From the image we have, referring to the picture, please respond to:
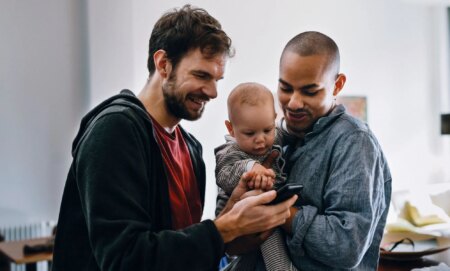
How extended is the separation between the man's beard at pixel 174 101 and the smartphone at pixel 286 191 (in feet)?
1.38

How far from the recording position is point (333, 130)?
143 centimetres

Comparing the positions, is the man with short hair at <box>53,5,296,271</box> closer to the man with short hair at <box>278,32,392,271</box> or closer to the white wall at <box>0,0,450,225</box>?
the man with short hair at <box>278,32,392,271</box>

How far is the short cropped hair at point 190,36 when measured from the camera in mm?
1510

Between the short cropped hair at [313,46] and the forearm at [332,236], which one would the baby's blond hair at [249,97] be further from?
the forearm at [332,236]

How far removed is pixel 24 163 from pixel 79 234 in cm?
341

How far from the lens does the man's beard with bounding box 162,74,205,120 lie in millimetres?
1526

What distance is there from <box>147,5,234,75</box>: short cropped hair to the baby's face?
22 centimetres

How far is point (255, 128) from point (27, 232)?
3.55m

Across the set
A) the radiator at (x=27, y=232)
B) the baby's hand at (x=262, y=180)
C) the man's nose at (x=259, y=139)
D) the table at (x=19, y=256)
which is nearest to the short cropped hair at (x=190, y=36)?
the man's nose at (x=259, y=139)

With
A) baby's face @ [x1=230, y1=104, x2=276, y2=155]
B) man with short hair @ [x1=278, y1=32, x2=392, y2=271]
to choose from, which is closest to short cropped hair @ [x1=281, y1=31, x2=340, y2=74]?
man with short hair @ [x1=278, y1=32, x2=392, y2=271]

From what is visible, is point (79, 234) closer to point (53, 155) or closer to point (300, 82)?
point (300, 82)

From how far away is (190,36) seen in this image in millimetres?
1507

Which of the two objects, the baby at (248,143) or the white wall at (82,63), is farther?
the white wall at (82,63)

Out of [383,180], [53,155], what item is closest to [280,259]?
[383,180]
